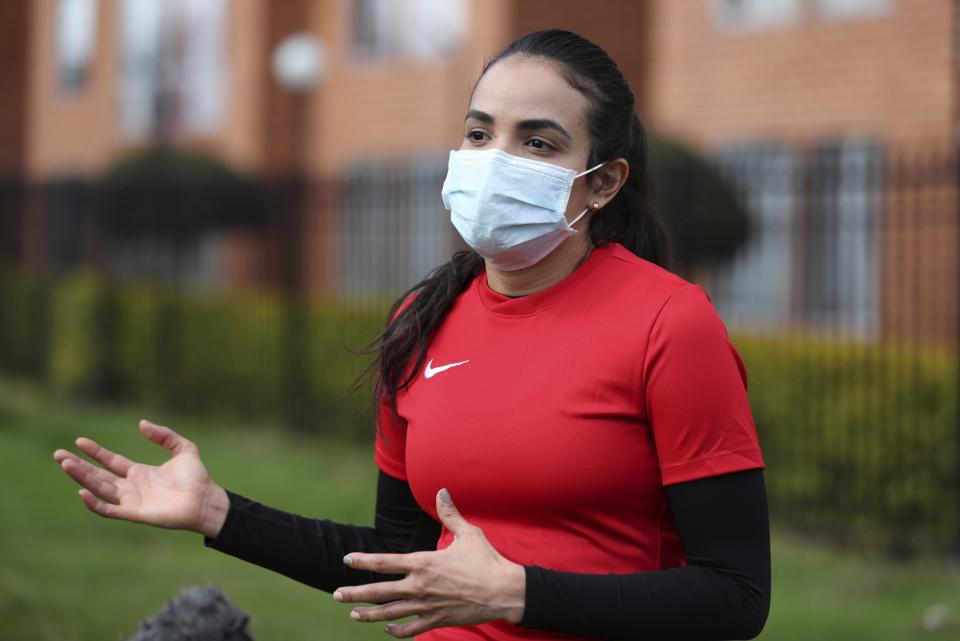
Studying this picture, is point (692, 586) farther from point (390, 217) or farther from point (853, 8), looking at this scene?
point (853, 8)

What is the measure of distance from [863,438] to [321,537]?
20.6 feet

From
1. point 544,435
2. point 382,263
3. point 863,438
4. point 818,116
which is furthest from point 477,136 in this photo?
point 818,116

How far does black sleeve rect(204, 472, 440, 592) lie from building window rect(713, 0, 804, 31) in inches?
456

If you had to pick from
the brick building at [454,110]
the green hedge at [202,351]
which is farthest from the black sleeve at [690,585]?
the green hedge at [202,351]

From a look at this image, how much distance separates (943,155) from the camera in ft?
34.6

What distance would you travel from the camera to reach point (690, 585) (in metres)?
2.19

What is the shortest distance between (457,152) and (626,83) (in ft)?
1.08

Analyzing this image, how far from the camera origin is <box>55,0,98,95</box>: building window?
2478cm

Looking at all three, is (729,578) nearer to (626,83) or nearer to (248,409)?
(626,83)

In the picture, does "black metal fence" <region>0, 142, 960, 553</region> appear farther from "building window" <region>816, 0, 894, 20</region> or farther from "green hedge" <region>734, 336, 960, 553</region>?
"building window" <region>816, 0, 894, 20</region>

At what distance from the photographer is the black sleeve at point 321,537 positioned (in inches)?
99.9

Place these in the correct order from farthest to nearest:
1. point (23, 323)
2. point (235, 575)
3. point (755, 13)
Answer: point (23, 323)
point (755, 13)
point (235, 575)

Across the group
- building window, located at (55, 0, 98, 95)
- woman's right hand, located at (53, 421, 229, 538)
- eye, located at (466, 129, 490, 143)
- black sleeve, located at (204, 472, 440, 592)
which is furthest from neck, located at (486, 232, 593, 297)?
building window, located at (55, 0, 98, 95)

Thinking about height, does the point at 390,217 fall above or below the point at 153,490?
below
